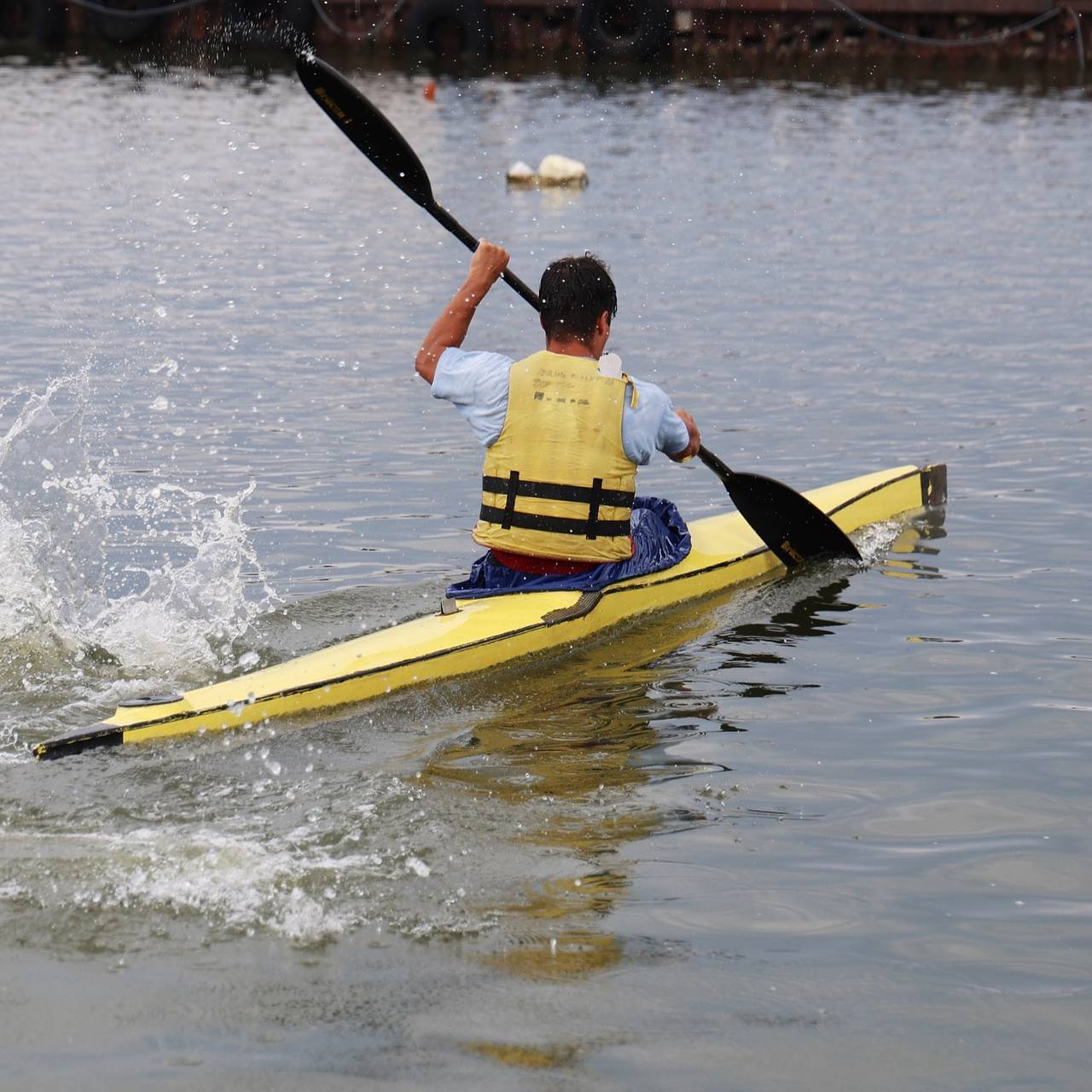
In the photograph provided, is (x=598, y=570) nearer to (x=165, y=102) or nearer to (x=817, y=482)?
(x=817, y=482)

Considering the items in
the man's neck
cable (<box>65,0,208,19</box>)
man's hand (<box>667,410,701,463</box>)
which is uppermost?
cable (<box>65,0,208,19</box>)

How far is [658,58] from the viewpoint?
38.1 metres

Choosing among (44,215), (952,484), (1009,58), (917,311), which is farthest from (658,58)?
(952,484)

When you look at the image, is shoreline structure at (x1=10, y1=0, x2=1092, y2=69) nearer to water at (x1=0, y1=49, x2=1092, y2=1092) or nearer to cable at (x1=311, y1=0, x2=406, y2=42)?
cable at (x1=311, y1=0, x2=406, y2=42)

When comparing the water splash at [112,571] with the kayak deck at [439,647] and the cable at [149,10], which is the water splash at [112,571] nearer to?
the kayak deck at [439,647]

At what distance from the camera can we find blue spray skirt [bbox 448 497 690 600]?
6676 millimetres

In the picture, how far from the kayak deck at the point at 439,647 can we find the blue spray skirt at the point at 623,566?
1.4 inches

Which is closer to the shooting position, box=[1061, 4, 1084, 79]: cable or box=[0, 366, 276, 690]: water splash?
box=[0, 366, 276, 690]: water splash

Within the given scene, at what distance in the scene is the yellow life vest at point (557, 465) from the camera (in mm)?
6352

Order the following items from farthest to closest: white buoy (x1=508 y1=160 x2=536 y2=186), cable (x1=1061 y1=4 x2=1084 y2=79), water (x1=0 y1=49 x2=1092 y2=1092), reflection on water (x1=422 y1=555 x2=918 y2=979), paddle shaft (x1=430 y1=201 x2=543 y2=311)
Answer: cable (x1=1061 y1=4 x2=1084 y2=79), white buoy (x1=508 y1=160 x2=536 y2=186), paddle shaft (x1=430 y1=201 x2=543 y2=311), reflection on water (x1=422 y1=555 x2=918 y2=979), water (x1=0 y1=49 x2=1092 y2=1092)

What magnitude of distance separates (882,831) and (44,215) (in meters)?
15.1

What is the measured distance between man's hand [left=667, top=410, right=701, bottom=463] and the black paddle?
32 cm

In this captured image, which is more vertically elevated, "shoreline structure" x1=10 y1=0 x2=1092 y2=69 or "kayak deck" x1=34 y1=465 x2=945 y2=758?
"shoreline structure" x1=10 y1=0 x2=1092 y2=69

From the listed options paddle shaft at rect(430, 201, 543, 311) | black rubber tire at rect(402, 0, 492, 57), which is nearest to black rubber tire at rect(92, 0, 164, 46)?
black rubber tire at rect(402, 0, 492, 57)
